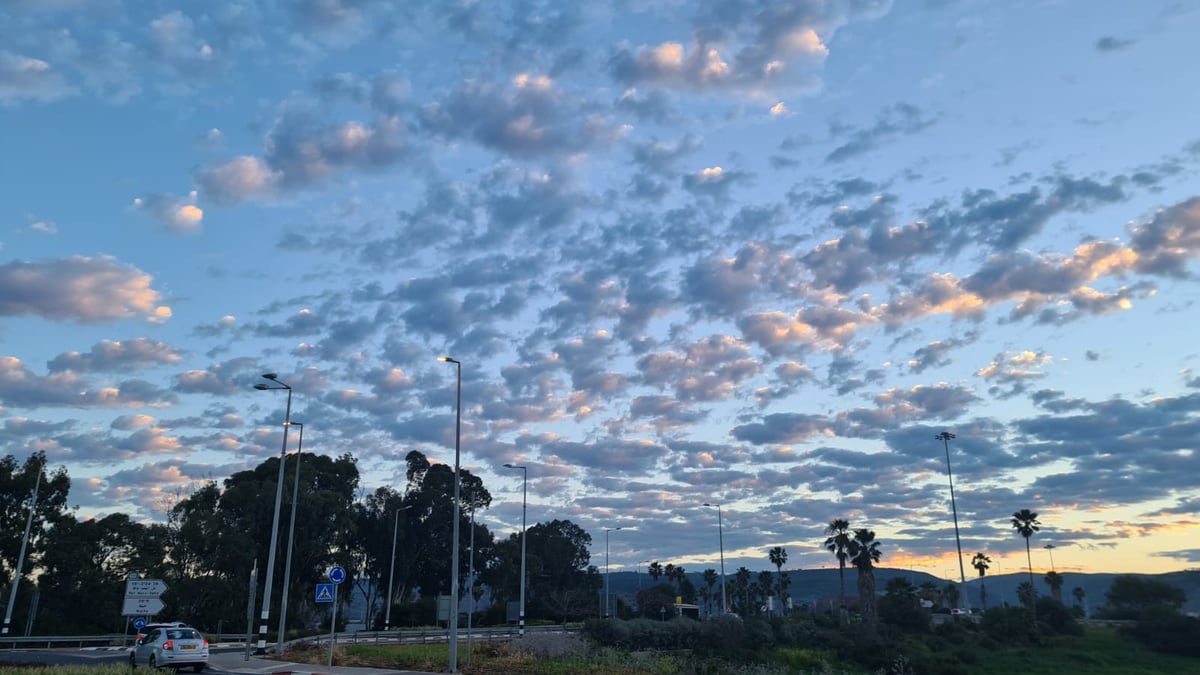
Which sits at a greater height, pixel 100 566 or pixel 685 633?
pixel 100 566

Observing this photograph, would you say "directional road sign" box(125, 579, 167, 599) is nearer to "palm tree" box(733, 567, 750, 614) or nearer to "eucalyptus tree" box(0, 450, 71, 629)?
"eucalyptus tree" box(0, 450, 71, 629)

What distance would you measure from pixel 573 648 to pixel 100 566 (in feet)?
169

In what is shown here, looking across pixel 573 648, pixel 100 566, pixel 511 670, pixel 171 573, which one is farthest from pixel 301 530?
pixel 511 670

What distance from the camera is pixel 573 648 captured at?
1583 inches

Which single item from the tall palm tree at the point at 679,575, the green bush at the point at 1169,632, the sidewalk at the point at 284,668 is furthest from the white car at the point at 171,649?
the tall palm tree at the point at 679,575

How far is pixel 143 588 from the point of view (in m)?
41.8

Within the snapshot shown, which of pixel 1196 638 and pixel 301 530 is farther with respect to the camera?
pixel 301 530

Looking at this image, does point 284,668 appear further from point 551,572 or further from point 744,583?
point 744,583

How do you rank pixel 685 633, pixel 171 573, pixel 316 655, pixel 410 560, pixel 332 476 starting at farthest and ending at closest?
1. pixel 410 560
2. pixel 332 476
3. pixel 171 573
4. pixel 685 633
5. pixel 316 655

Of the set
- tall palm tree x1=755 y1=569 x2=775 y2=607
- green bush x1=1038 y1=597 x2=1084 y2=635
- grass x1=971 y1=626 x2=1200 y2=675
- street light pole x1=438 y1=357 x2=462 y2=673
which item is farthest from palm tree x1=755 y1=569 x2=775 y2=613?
street light pole x1=438 y1=357 x2=462 y2=673

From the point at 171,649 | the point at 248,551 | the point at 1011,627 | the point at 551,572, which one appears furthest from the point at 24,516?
the point at 1011,627

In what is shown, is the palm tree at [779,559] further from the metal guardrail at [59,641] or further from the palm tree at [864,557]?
the metal guardrail at [59,641]

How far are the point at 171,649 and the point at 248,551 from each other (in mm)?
47123

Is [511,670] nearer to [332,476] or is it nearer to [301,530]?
[301,530]
